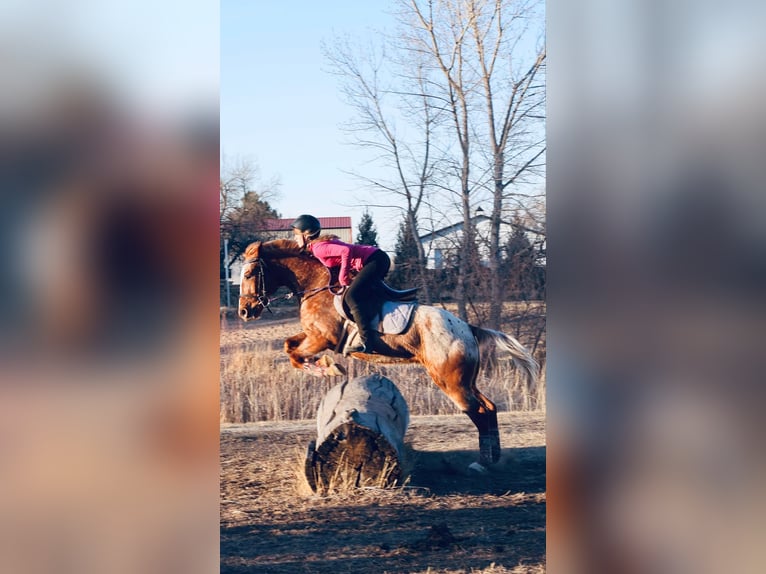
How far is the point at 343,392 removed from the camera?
175 inches

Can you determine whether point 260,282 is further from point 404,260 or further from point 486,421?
point 486,421

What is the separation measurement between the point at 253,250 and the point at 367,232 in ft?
2.28

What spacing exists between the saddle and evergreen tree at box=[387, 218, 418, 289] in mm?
54

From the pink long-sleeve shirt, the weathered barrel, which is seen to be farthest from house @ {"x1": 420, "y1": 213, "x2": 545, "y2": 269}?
the weathered barrel

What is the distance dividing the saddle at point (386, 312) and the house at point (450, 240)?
0.76 ft

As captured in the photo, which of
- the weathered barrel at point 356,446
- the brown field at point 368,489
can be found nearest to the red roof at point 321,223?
the brown field at point 368,489

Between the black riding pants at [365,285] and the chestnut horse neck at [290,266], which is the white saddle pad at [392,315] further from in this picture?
the chestnut horse neck at [290,266]

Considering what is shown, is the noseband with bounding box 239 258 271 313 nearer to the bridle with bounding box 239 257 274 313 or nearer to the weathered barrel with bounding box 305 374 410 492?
the bridle with bounding box 239 257 274 313

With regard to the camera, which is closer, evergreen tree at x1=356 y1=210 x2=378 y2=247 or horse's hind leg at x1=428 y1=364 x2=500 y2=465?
evergreen tree at x1=356 y1=210 x2=378 y2=247

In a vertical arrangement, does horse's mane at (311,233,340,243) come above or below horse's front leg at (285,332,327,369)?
above

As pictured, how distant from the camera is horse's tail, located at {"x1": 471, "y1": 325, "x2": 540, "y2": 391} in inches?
174
